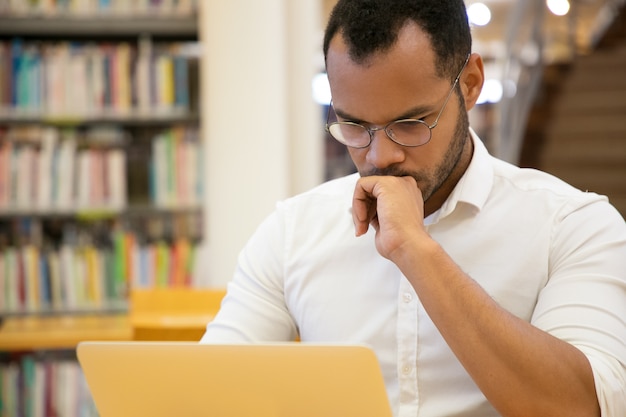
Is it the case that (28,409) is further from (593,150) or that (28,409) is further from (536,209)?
(593,150)

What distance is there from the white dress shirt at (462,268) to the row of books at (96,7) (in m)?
2.55

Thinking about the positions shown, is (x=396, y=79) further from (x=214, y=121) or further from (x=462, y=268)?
(x=214, y=121)

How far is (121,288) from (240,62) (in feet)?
3.91

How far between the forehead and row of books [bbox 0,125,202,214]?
270 cm

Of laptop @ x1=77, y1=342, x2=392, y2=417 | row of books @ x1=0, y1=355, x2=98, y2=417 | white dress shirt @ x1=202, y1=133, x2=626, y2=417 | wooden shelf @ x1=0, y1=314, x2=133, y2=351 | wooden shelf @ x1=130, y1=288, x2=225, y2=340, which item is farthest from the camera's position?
row of books @ x1=0, y1=355, x2=98, y2=417

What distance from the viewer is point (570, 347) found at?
1.16 metres

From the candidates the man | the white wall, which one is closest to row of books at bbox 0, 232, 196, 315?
the white wall

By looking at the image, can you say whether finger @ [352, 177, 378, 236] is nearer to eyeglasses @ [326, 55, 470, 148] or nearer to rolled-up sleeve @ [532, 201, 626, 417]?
eyeglasses @ [326, 55, 470, 148]

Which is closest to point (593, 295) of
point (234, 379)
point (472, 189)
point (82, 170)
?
point (472, 189)

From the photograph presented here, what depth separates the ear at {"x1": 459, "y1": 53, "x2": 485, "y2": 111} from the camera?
137 cm

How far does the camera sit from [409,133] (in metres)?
1.29

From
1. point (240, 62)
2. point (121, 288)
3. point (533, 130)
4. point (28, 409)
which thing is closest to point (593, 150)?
point (533, 130)

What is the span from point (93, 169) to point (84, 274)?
0.48m

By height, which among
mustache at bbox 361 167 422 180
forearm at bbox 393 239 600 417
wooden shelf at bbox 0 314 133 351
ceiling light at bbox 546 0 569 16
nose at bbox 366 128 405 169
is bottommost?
wooden shelf at bbox 0 314 133 351
